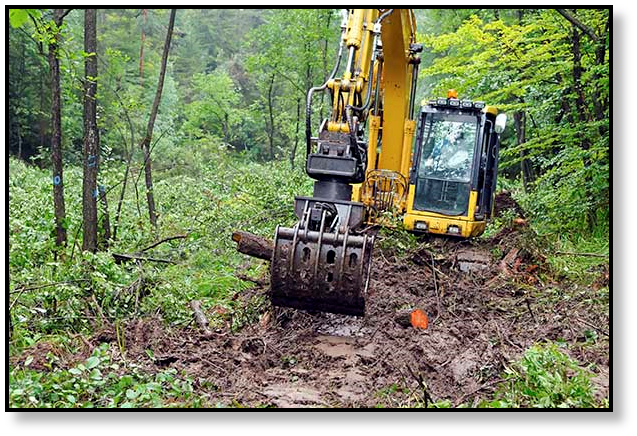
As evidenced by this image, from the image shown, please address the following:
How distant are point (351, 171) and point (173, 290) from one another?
2097 mm

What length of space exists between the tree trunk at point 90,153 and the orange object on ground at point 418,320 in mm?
3531

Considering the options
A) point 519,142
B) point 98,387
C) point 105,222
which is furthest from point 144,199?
point 98,387

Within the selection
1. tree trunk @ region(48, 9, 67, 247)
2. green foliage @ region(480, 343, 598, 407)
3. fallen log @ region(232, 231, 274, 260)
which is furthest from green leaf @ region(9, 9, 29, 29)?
green foliage @ region(480, 343, 598, 407)

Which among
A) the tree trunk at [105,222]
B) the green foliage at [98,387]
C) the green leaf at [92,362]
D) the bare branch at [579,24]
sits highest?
the bare branch at [579,24]

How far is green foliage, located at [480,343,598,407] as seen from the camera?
4.05m

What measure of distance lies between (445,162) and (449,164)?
53 mm

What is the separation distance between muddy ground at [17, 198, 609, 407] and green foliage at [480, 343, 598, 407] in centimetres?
12

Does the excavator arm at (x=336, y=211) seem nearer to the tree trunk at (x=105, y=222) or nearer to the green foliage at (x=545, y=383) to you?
the green foliage at (x=545, y=383)

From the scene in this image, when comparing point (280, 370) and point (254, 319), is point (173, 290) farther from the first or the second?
point (280, 370)

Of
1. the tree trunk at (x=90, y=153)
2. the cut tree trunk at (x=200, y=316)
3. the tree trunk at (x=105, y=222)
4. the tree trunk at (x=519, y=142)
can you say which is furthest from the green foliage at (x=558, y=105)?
the tree trunk at (x=105, y=222)

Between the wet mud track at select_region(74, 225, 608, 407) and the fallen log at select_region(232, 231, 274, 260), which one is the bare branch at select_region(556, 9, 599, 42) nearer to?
the wet mud track at select_region(74, 225, 608, 407)

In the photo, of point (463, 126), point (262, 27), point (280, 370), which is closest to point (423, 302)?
point (280, 370)

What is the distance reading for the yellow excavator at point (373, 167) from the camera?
5309 mm

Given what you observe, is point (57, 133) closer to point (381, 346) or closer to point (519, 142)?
point (381, 346)
